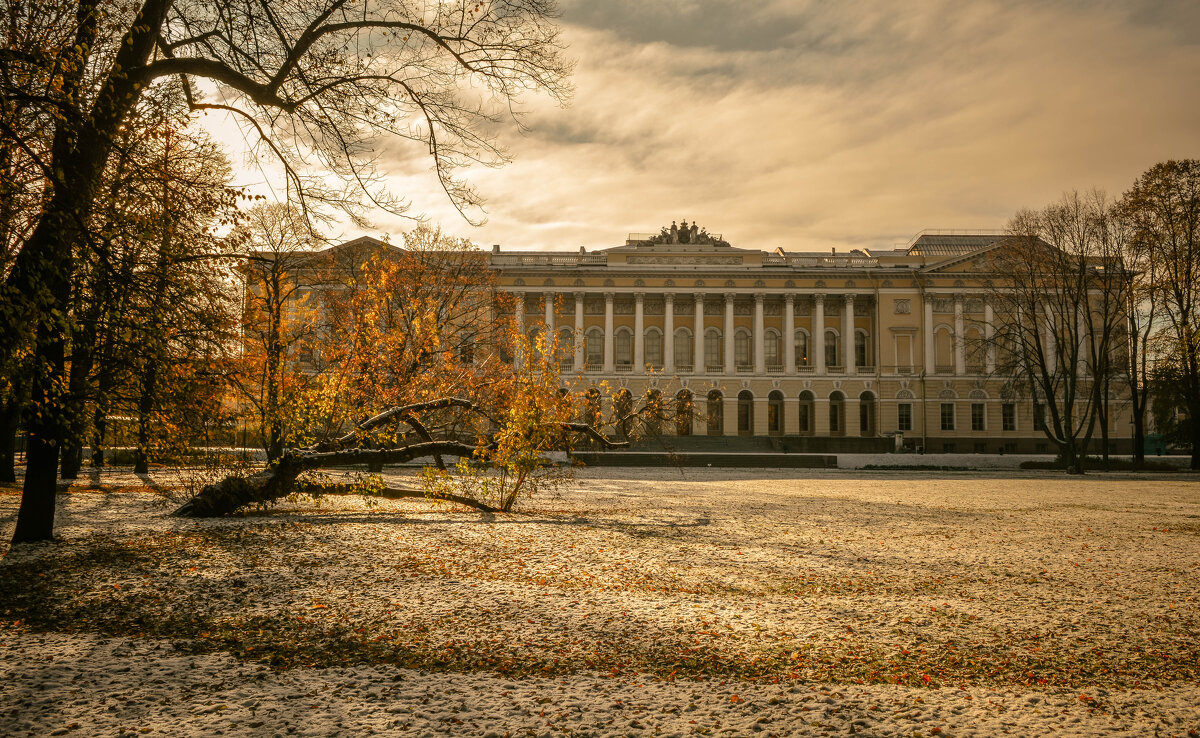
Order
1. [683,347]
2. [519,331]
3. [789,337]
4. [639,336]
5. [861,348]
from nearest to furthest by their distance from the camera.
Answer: [519,331], [789,337], [639,336], [861,348], [683,347]

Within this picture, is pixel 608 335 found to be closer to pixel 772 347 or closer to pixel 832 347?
pixel 772 347

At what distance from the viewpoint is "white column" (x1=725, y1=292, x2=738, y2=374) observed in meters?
51.9

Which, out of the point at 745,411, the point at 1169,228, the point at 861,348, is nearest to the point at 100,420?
the point at 1169,228

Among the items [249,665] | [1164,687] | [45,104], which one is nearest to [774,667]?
[1164,687]

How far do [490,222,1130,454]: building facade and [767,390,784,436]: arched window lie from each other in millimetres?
66

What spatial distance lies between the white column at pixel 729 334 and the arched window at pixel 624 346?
6260 millimetres

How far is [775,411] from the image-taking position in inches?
2052

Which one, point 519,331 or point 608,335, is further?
point 608,335

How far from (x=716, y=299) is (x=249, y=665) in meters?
49.8

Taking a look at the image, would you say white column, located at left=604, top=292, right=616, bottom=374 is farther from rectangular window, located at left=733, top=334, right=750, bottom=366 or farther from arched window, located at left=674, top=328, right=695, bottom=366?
rectangular window, located at left=733, top=334, right=750, bottom=366

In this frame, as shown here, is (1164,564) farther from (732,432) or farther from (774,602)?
(732,432)

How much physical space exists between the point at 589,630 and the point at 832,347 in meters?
50.5

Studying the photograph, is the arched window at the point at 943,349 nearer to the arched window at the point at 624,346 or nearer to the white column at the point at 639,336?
the white column at the point at 639,336

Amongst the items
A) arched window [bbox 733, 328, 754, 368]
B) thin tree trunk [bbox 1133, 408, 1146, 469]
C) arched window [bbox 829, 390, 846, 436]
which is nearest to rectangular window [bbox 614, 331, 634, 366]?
arched window [bbox 733, 328, 754, 368]
